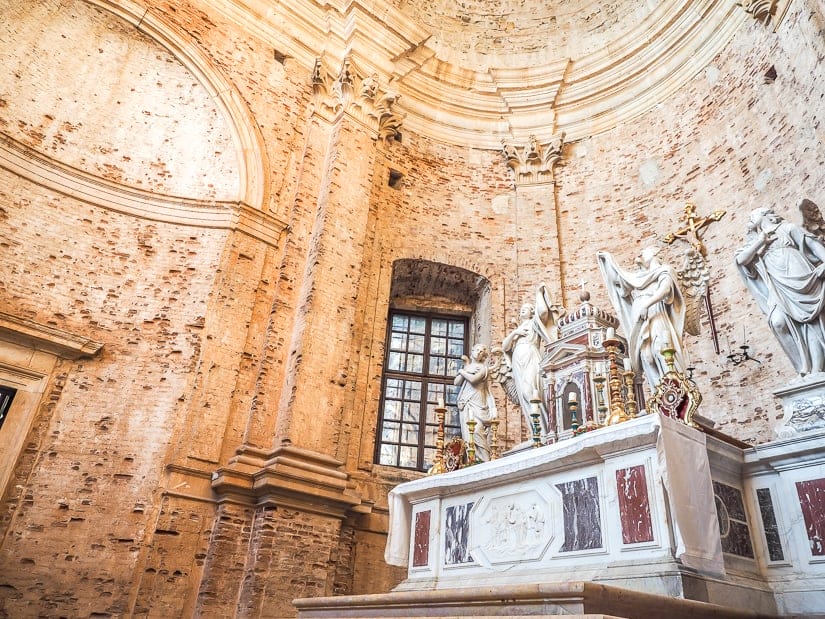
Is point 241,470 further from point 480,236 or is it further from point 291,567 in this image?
point 480,236

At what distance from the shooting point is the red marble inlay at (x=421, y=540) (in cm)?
528

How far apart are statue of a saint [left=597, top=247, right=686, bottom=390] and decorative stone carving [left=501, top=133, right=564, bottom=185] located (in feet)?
20.1

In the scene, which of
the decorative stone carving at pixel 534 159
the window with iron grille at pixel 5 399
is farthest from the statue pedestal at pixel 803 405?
the decorative stone carving at pixel 534 159

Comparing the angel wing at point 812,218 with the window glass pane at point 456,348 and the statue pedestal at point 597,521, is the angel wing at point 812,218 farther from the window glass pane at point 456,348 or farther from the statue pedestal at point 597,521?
the window glass pane at point 456,348

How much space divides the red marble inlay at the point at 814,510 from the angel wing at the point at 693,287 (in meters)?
1.87

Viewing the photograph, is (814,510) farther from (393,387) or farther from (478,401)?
(393,387)

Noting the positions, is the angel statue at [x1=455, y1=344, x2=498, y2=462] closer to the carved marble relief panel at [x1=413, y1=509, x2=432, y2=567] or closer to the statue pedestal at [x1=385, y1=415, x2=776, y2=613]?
the carved marble relief panel at [x1=413, y1=509, x2=432, y2=567]

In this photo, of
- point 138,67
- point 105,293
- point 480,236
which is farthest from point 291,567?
point 138,67

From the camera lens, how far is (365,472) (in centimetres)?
830

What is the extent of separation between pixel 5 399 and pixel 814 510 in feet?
24.3

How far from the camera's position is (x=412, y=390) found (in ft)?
31.9

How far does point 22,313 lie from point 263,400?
2873mm

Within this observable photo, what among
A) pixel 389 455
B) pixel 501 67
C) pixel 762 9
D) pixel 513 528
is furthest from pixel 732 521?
pixel 501 67

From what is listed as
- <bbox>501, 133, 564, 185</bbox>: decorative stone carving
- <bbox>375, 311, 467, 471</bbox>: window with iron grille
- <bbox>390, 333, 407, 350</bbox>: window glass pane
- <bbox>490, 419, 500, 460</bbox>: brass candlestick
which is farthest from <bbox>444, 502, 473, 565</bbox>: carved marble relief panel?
<bbox>501, 133, 564, 185</bbox>: decorative stone carving
